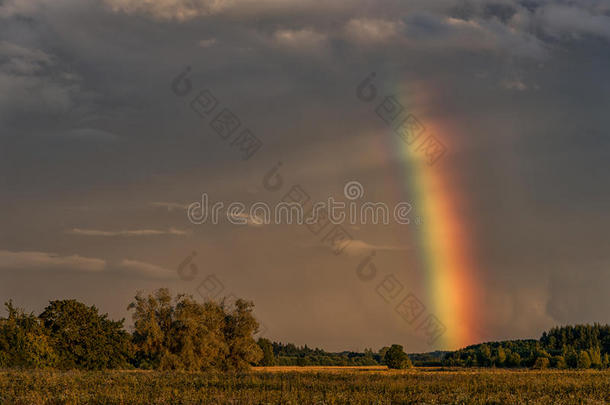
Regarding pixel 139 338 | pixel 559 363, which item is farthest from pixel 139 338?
pixel 559 363

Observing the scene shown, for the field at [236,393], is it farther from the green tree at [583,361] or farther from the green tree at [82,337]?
the green tree at [583,361]

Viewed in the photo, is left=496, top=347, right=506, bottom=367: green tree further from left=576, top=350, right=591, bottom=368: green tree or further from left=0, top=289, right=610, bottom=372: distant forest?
left=0, top=289, right=610, bottom=372: distant forest

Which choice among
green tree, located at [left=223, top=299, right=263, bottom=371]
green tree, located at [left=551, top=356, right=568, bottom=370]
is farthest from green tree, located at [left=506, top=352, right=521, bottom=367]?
green tree, located at [left=223, top=299, right=263, bottom=371]

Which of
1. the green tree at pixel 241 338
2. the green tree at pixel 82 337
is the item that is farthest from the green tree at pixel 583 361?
the green tree at pixel 82 337

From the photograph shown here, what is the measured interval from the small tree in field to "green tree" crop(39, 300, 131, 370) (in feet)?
192

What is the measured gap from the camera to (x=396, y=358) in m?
121

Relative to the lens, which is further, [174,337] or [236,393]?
[174,337]

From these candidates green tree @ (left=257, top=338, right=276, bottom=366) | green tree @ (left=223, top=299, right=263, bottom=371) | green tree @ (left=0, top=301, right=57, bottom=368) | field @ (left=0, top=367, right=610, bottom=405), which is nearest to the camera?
field @ (left=0, top=367, right=610, bottom=405)

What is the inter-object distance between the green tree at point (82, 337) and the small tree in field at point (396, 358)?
58403 millimetres

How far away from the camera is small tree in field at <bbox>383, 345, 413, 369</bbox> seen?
120500 mm

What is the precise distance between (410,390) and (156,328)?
49.7m

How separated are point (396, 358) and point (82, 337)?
64.7 metres

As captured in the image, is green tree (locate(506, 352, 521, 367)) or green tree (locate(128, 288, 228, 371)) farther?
green tree (locate(506, 352, 521, 367))

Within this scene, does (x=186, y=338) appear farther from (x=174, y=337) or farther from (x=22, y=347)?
(x=22, y=347)
